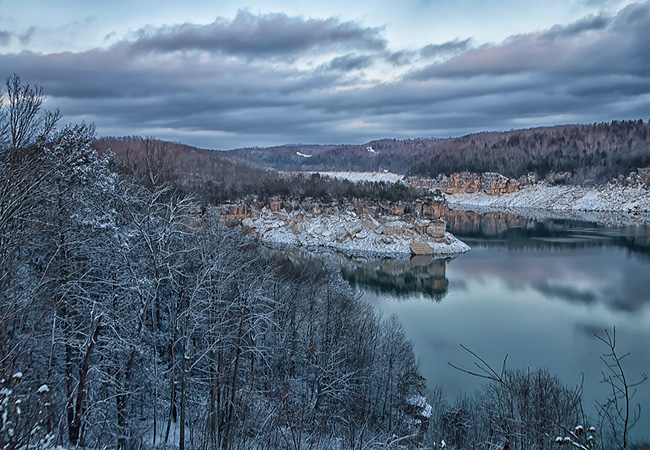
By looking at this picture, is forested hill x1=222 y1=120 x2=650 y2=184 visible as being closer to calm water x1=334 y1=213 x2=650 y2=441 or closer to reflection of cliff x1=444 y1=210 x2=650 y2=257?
reflection of cliff x1=444 y1=210 x2=650 y2=257

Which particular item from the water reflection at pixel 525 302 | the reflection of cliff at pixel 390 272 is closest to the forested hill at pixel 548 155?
the water reflection at pixel 525 302

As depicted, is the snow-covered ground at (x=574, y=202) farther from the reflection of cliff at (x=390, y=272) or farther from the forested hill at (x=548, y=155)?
the reflection of cliff at (x=390, y=272)

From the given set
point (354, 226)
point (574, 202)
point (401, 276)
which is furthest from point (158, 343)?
point (574, 202)

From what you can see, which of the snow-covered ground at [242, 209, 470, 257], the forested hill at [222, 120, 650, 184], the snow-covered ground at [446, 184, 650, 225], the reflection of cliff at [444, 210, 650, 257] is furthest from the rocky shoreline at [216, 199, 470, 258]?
the forested hill at [222, 120, 650, 184]

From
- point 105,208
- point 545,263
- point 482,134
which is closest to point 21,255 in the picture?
point 105,208

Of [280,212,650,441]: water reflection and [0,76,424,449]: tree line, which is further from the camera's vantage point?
[280,212,650,441]: water reflection

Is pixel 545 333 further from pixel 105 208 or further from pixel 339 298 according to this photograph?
pixel 105 208
